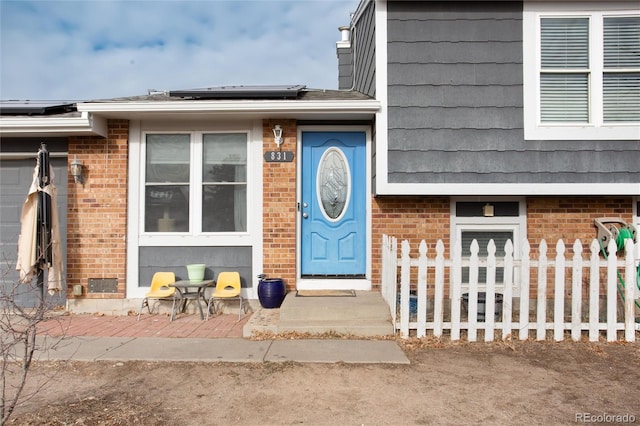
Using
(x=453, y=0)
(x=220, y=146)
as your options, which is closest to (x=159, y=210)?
(x=220, y=146)

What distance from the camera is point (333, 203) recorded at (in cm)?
664

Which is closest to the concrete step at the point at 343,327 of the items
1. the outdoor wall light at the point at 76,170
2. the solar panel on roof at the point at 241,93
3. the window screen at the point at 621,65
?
the solar panel on roof at the point at 241,93

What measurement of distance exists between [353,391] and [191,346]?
2.02m

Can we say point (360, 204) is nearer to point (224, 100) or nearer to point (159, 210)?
point (224, 100)

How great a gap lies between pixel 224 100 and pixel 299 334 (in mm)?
3298

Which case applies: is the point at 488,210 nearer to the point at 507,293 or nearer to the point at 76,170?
the point at 507,293

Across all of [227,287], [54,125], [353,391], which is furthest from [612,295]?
[54,125]

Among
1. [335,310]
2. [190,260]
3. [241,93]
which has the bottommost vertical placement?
[335,310]

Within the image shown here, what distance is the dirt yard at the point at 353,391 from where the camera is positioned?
317 centimetres

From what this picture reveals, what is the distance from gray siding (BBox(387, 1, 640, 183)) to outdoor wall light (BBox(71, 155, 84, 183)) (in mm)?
4362

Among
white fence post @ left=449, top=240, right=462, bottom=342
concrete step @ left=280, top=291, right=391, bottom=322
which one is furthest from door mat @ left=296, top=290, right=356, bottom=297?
white fence post @ left=449, top=240, right=462, bottom=342

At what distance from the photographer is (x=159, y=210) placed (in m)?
6.60

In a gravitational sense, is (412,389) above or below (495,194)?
below

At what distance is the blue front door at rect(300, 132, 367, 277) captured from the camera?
6.60 meters
